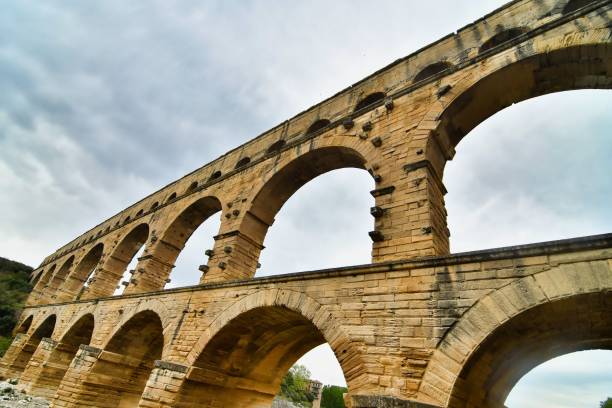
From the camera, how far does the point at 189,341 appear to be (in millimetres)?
6734

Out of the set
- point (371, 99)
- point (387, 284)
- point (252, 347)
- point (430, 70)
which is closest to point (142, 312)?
point (252, 347)

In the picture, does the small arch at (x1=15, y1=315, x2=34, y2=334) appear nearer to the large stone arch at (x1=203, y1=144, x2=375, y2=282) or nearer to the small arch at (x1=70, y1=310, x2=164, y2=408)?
the small arch at (x1=70, y1=310, x2=164, y2=408)

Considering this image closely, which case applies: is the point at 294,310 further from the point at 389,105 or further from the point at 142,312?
the point at 142,312

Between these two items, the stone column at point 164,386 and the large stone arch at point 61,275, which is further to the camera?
the large stone arch at point 61,275

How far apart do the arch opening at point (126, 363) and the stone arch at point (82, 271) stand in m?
10.2

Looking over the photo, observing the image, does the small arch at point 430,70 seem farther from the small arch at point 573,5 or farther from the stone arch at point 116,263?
the stone arch at point 116,263

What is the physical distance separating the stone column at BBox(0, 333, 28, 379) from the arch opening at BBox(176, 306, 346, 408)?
1376cm

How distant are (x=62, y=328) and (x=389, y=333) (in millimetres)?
13443

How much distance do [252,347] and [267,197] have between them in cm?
412

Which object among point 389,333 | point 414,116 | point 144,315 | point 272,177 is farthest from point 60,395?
point 414,116

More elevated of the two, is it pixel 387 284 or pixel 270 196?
pixel 270 196

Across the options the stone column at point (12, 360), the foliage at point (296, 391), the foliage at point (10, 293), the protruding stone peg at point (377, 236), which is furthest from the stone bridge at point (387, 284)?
the foliage at point (296, 391)

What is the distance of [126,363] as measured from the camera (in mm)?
9422

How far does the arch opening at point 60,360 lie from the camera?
1127 centimetres
